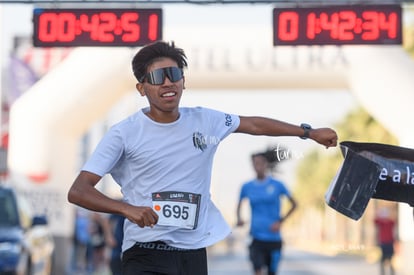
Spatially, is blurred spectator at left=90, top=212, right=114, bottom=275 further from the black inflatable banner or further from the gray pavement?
the black inflatable banner

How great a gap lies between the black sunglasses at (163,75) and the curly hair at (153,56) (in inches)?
2.7

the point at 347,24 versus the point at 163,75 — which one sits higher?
the point at 347,24

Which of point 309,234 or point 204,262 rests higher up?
point 204,262

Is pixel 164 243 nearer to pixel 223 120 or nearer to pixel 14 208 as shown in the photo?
pixel 223 120

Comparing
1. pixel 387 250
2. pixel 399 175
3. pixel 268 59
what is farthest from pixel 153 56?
pixel 387 250

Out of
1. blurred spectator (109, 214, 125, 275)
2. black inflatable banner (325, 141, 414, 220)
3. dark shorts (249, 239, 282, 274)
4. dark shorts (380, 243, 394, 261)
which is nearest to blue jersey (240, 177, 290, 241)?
dark shorts (249, 239, 282, 274)

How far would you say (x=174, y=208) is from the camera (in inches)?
204

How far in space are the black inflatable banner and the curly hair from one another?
1342 millimetres

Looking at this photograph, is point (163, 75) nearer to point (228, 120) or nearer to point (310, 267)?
point (228, 120)

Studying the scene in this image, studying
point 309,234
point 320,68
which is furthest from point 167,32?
point 309,234

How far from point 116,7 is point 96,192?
785 centimetres

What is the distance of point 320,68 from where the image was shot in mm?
18828

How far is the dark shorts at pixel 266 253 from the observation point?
1251 centimetres

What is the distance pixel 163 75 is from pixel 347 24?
7.40 meters
